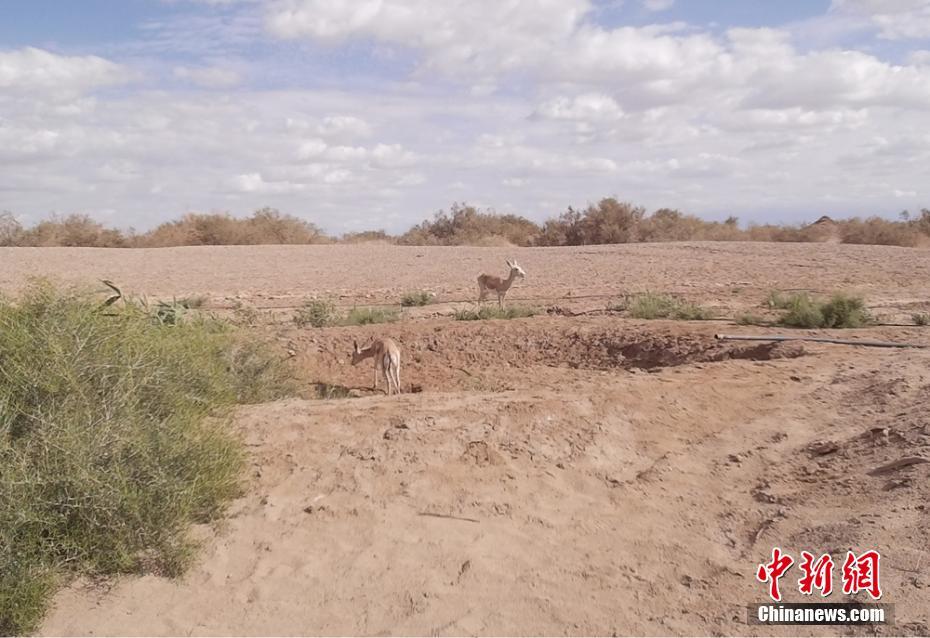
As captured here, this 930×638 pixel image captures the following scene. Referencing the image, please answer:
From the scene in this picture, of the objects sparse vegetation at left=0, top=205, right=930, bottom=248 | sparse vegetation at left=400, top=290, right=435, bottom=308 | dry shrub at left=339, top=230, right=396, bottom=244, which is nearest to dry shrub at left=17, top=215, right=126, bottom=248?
sparse vegetation at left=0, top=205, right=930, bottom=248

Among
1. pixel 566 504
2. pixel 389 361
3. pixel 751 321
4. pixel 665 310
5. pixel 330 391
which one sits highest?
pixel 665 310

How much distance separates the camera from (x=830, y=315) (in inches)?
534

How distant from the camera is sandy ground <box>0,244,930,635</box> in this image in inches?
212

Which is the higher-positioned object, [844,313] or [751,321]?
[844,313]

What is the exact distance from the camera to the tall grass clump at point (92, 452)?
5.24 metres

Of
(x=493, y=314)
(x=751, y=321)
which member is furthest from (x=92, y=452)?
(x=493, y=314)

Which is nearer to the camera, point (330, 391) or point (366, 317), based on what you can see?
point (330, 391)

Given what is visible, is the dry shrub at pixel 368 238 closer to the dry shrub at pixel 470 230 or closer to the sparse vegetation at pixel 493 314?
the dry shrub at pixel 470 230

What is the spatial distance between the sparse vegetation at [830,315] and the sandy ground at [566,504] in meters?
1.15

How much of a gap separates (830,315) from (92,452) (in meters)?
11.8

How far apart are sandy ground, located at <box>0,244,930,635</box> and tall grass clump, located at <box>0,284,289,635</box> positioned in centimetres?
24

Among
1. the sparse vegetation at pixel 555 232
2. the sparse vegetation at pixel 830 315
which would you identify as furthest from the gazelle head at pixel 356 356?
the sparse vegetation at pixel 555 232

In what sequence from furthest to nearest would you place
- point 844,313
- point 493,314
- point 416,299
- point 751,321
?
point 416,299 → point 493,314 → point 751,321 → point 844,313

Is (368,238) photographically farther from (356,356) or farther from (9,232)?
(356,356)
